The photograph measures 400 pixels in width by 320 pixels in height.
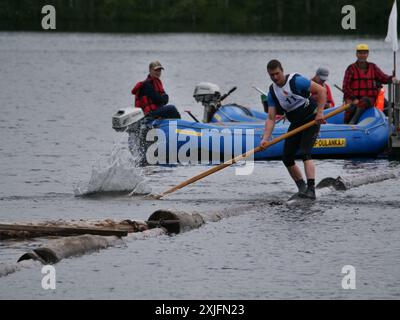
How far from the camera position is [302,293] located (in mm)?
12375

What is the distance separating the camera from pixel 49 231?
1459cm

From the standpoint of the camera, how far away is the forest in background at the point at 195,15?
12175cm

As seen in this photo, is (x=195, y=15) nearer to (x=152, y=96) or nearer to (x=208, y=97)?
(x=208, y=97)

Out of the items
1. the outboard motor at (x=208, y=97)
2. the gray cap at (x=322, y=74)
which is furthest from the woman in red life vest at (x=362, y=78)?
the outboard motor at (x=208, y=97)

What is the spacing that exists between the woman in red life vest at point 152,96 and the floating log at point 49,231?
A: 325 inches

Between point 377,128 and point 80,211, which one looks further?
point 377,128

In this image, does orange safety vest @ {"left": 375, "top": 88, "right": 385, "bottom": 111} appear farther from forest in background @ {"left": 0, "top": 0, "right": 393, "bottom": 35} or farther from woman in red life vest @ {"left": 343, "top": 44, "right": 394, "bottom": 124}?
forest in background @ {"left": 0, "top": 0, "right": 393, "bottom": 35}

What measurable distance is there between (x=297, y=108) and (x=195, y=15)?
114574 mm

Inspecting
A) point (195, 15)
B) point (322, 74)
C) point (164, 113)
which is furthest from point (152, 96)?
point (195, 15)

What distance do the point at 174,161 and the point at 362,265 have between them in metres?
9.76

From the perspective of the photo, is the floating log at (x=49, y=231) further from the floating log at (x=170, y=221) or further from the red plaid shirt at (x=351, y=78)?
the red plaid shirt at (x=351, y=78)

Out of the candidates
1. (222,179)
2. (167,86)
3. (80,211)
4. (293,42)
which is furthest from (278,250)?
(293,42)

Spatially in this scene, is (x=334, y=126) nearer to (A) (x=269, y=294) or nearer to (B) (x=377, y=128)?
(B) (x=377, y=128)

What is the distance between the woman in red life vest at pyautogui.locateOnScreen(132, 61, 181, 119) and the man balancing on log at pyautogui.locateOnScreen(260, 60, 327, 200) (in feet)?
18.4
